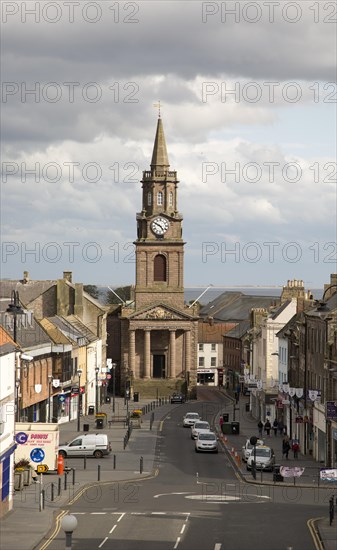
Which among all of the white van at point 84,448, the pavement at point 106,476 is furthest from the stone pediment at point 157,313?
the white van at point 84,448

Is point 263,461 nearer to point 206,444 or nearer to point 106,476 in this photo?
point 106,476

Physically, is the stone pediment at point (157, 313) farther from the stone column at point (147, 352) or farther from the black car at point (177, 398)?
the black car at point (177, 398)

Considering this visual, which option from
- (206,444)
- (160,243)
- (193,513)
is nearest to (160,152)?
(160,243)

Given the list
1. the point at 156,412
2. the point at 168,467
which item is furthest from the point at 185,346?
the point at 168,467

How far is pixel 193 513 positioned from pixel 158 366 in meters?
101

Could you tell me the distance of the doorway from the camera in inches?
5876

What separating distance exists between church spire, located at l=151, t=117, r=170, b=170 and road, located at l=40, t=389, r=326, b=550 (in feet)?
275

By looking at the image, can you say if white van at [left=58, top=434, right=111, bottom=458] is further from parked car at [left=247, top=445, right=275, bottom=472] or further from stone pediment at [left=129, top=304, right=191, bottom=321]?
stone pediment at [left=129, top=304, right=191, bottom=321]

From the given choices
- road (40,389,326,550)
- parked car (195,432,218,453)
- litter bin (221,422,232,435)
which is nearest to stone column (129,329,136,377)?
litter bin (221,422,232,435)

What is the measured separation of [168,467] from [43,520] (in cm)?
2236

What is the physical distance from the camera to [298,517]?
48.3 m

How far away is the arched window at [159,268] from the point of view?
147750 mm

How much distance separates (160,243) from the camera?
147000 mm

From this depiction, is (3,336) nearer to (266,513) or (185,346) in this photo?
(266,513)
